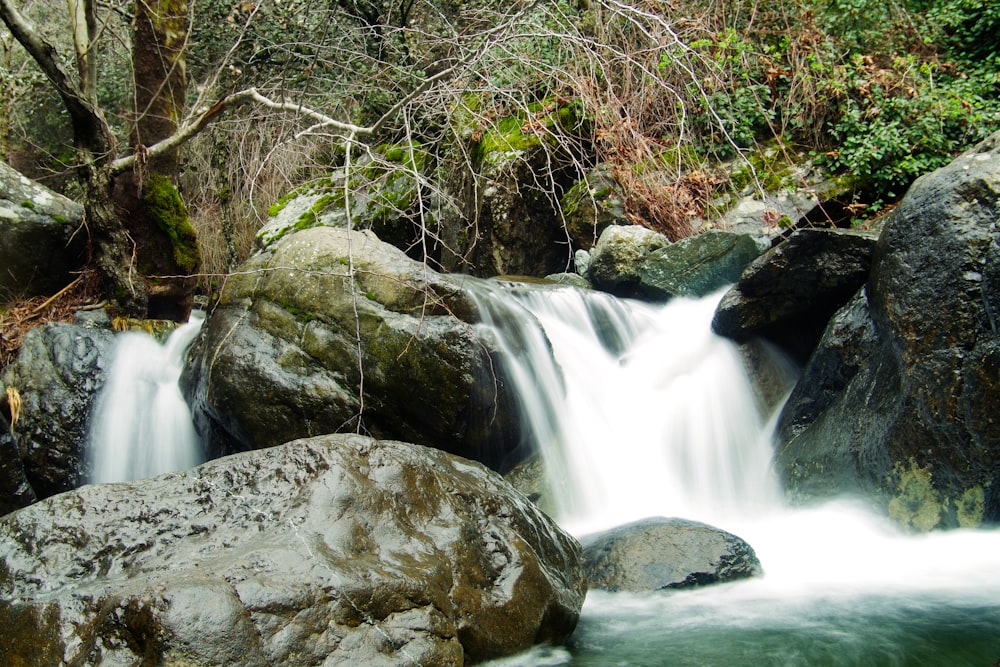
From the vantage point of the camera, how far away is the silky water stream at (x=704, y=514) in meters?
3.05

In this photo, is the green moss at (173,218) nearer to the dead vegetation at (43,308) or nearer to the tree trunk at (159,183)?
the tree trunk at (159,183)

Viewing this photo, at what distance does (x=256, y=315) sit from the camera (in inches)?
199

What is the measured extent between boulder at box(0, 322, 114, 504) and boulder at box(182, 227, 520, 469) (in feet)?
2.61

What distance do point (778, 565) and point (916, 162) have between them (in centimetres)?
553

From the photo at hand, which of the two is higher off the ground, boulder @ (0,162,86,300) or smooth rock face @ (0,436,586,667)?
boulder @ (0,162,86,300)

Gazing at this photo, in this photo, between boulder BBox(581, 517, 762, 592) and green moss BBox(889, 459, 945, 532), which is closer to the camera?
boulder BBox(581, 517, 762, 592)

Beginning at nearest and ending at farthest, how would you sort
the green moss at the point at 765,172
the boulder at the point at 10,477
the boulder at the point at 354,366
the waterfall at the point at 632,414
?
the boulder at the point at 10,477 < the boulder at the point at 354,366 < the waterfall at the point at 632,414 < the green moss at the point at 765,172

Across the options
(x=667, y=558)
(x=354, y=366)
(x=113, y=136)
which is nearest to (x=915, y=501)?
(x=667, y=558)

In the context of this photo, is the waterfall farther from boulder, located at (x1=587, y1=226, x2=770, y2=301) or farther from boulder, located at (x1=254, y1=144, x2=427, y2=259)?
boulder, located at (x1=254, y1=144, x2=427, y2=259)

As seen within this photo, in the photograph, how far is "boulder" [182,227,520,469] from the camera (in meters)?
4.68

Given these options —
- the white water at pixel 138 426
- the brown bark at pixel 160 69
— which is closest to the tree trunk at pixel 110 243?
the brown bark at pixel 160 69

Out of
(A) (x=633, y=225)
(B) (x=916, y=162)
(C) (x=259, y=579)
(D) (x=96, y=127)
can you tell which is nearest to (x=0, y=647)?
(C) (x=259, y=579)

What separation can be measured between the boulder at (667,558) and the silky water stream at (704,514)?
8 cm

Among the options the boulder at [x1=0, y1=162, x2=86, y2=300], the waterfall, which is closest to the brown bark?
the boulder at [x1=0, y1=162, x2=86, y2=300]
